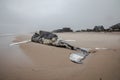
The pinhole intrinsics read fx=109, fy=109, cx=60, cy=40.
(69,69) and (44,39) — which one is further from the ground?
(44,39)

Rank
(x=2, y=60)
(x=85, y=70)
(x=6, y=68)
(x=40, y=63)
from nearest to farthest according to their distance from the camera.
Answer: (x=85, y=70) < (x=6, y=68) < (x=40, y=63) < (x=2, y=60)

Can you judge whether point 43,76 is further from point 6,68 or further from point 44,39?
point 44,39

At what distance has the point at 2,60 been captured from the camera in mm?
2512

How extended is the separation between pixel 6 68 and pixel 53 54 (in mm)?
1100

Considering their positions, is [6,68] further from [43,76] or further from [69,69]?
[69,69]

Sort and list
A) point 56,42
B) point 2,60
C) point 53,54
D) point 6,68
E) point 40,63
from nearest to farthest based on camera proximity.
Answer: point 6,68
point 40,63
point 2,60
point 53,54
point 56,42

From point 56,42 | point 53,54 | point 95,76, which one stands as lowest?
point 95,76

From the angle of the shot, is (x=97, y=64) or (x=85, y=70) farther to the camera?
(x=97, y=64)

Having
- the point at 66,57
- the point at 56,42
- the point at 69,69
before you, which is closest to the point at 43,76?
the point at 69,69

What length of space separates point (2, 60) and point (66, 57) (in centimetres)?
147

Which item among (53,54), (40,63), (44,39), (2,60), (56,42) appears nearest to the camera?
(40,63)

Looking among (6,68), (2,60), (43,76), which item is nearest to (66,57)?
(43,76)

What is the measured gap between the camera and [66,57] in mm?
2551

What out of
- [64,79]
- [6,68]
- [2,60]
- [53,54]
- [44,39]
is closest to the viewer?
[64,79]
